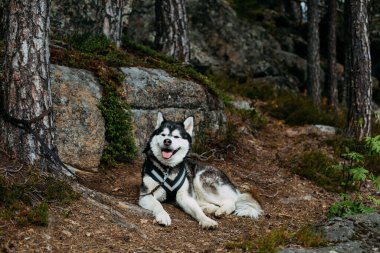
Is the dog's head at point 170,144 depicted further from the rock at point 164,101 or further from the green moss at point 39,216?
the green moss at point 39,216

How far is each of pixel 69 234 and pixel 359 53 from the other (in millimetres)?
8168

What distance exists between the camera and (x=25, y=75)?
19.2 feet

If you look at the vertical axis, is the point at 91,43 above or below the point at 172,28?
below

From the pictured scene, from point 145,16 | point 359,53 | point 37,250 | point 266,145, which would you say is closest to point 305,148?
point 266,145

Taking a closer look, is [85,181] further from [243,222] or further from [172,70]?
[172,70]

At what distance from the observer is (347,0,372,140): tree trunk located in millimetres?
10492

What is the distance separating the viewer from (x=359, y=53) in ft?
34.7

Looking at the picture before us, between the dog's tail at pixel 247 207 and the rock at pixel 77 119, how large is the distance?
254cm

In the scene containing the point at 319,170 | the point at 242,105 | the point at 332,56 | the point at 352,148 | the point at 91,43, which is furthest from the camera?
the point at 332,56

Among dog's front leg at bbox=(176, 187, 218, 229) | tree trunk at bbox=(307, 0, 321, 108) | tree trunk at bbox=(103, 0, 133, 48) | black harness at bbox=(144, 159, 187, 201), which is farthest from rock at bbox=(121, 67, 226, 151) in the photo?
tree trunk at bbox=(307, 0, 321, 108)

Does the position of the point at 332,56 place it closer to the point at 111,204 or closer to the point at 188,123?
the point at 188,123

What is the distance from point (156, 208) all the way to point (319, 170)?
4.55 m

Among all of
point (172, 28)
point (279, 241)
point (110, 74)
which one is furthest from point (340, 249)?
point (172, 28)

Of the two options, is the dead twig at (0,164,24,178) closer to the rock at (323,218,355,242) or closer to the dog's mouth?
the dog's mouth
